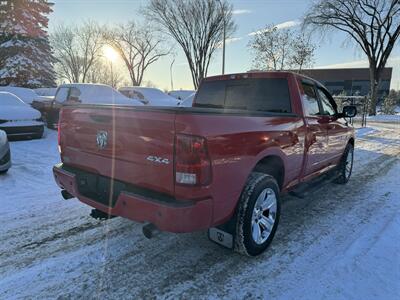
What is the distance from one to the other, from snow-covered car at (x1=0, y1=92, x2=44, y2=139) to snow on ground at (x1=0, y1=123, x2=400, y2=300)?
5.01 metres

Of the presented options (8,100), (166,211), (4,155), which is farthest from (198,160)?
(8,100)

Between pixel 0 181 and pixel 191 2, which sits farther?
pixel 191 2

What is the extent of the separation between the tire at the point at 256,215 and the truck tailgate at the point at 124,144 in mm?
876

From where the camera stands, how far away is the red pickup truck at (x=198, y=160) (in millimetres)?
2580

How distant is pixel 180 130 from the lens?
2529 millimetres

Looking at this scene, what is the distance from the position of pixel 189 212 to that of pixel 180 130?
667mm

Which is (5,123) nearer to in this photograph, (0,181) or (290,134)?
(0,181)

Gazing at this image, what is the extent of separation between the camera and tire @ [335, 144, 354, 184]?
605 cm

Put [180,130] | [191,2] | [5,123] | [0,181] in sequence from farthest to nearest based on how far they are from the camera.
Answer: [191,2], [5,123], [0,181], [180,130]

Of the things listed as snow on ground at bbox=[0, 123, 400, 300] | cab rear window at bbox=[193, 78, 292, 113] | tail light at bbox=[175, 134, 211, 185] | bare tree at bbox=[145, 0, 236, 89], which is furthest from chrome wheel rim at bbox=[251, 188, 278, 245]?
bare tree at bbox=[145, 0, 236, 89]

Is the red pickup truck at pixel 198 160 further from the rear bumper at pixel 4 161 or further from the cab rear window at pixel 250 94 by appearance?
the rear bumper at pixel 4 161

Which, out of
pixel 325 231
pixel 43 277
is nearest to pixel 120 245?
pixel 43 277

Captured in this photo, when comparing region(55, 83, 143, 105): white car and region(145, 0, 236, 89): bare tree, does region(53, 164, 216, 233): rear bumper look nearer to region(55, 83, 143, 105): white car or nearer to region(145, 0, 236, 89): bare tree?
region(55, 83, 143, 105): white car

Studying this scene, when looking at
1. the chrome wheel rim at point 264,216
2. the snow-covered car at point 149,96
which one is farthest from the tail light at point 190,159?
the snow-covered car at point 149,96
